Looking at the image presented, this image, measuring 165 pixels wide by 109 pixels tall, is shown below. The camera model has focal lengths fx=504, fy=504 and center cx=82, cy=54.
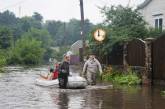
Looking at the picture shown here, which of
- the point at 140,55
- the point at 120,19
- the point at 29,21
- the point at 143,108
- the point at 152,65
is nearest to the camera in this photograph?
the point at 143,108

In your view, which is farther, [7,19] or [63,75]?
[7,19]

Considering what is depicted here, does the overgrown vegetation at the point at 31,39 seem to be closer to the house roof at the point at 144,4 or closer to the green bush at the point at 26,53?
the green bush at the point at 26,53

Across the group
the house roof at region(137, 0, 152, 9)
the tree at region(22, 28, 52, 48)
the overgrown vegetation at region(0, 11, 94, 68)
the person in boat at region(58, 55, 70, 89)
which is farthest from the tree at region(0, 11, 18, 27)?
the person in boat at region(58, 55, 70, 89)

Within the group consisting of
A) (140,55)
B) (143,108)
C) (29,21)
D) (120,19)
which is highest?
(29,21)

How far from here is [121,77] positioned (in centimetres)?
2897

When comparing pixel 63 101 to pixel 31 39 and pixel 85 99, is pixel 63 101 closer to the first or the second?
pixel 85 99

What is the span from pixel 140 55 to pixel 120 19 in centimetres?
611

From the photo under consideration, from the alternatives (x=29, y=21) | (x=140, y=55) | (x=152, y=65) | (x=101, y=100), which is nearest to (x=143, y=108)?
(x=101, y=100)

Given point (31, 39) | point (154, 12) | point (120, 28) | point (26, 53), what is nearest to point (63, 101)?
point (120, 28)

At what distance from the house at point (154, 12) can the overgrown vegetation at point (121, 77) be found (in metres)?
9.52

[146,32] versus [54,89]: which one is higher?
[146,32]

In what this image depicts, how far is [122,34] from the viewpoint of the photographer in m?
32.2

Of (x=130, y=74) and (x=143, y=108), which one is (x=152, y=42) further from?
(x=143, y=108)

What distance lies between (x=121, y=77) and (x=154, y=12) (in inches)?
574
